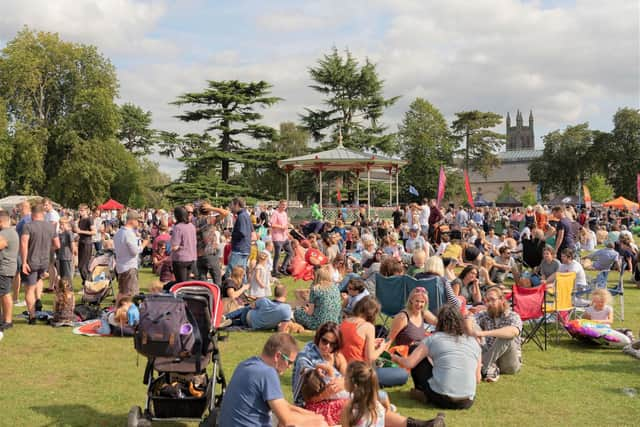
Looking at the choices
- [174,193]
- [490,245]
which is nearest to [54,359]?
[490,245]

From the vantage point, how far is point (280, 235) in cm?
1488

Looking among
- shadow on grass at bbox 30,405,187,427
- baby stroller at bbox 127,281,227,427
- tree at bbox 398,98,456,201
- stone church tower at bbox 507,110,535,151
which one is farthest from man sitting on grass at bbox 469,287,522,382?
stone church tower at bbox 507,110,535,151

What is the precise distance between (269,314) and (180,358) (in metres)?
3.87

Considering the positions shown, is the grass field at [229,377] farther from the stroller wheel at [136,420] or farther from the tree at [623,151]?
the tree at [623,151]

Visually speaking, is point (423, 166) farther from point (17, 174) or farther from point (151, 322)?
point (151, 322)

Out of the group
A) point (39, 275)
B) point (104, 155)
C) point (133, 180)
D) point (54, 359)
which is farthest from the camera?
point (133, 180)

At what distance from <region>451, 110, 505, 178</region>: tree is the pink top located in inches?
2293

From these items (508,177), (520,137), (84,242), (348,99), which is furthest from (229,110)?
(520,137)

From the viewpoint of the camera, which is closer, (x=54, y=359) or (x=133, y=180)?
(x=54, y=359)

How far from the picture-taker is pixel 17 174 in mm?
43156

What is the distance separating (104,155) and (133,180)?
988 cm

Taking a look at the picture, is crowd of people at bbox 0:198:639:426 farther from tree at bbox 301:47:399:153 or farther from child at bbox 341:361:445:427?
tree at bbox 301:47:399:153

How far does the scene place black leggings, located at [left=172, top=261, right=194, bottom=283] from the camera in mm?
9352

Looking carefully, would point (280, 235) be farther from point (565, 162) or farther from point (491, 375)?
point (565, 162)
